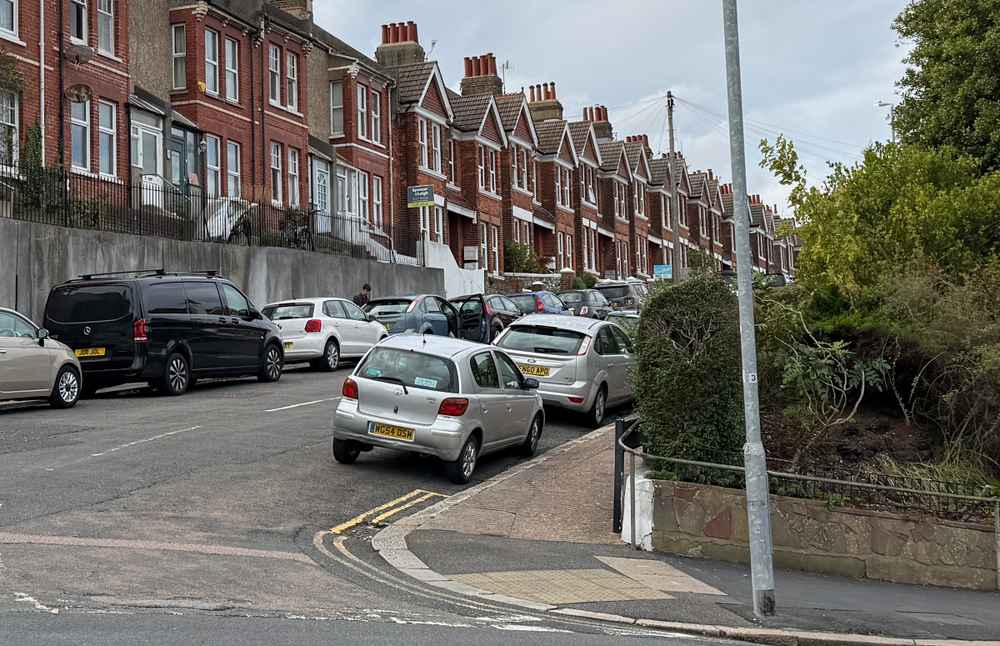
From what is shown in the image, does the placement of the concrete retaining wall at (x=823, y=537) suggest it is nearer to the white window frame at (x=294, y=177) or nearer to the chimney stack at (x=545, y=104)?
the white window frame at (x=294, y=177)

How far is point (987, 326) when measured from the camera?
501 inches

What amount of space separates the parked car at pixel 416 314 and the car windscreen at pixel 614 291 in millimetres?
13625

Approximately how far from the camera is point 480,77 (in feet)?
171

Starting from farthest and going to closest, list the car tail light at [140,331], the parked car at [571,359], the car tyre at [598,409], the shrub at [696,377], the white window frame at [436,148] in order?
the white window frame at [436,148] → the car tail light at [140,331] → the car tyre at [598,409] → the parked car at [571,359] → the shrub at [696,377]

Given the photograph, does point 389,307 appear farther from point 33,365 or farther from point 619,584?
point 619,584

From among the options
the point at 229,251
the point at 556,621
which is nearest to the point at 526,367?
the point at 556,621

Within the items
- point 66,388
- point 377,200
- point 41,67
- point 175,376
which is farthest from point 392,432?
point 377,200

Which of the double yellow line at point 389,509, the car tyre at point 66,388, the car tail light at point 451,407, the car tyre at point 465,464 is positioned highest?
the car tyre at point 66,388

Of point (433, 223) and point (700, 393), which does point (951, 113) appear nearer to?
point (700, 393)

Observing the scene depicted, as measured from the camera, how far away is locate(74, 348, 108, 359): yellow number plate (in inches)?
715

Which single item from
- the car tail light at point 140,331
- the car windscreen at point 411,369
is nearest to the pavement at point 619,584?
the car windscreen at point 411,369

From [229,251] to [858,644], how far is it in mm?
23659

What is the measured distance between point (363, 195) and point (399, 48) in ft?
28.0

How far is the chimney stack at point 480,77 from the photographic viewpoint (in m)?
51.8
